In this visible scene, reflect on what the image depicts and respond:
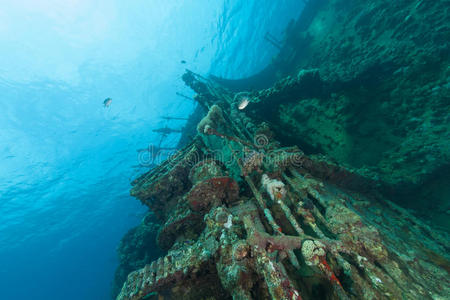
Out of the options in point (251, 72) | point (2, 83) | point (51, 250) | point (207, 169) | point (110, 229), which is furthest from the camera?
point (110, 229)

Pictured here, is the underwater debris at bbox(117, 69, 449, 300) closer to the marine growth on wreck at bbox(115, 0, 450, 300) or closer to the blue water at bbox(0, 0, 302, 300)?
the marine growth on wreck at bbox(115, 0, 450, 300)

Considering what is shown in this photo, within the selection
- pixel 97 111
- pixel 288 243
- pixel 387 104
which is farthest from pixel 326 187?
pixel 97 111

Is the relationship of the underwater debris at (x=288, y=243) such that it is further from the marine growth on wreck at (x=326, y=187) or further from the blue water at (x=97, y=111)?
the blue water at (x=97, y=111)

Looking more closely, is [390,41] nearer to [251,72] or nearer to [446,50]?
[446,50]

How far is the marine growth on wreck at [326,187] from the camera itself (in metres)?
2.23

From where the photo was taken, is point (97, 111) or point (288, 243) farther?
point (97, 111)

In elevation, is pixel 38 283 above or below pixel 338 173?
above

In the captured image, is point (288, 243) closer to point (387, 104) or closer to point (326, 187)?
point (326, 187)

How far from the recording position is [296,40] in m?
13.2

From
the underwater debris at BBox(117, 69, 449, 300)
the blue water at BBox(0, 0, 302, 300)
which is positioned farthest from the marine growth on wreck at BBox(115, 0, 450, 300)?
the blue water at BBox(0, 0, 302, 300)

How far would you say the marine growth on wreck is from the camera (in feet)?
7.30

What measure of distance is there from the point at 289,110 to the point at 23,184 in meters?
39.6

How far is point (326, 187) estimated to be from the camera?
3812 millimetres

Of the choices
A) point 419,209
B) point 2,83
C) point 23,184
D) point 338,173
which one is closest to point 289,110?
point 338,173
